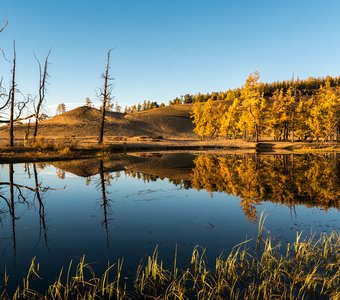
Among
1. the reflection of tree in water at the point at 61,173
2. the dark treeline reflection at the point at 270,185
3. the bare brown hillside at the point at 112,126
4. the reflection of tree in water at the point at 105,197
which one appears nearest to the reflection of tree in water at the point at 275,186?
the dark treeline reflection at the point at 270,185

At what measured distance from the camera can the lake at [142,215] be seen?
7.77 m

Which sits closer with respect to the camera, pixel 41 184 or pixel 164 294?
pixel 164 294

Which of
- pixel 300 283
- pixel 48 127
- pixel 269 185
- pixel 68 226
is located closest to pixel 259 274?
pixel 300 283

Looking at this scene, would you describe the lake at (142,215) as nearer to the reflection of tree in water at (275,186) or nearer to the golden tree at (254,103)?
the reflection of tree in water at (275,186)

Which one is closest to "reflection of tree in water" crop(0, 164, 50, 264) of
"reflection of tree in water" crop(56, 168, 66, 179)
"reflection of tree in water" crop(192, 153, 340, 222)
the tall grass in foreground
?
"reflection of tree in water" crop(56, 168, 66, 179)

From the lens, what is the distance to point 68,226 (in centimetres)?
1016

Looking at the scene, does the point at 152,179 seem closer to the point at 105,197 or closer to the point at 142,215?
the point at 105,197

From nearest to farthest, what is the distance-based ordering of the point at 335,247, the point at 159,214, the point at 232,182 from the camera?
the point at 335,247
the point at 159,214
the point at 232,182

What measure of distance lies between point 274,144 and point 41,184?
52.2m

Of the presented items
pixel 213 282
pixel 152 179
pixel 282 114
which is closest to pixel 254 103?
pixel 282 114

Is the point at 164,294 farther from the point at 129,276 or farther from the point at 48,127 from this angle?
the point at 48,127

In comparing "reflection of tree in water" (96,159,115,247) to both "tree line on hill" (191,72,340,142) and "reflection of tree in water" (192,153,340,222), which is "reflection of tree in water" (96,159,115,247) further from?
"tree line on hill" (191,72,340,142)

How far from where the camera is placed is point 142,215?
38.4ft

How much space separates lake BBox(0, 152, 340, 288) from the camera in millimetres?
7773
